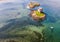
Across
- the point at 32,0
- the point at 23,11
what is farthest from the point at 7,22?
the point at 32,0

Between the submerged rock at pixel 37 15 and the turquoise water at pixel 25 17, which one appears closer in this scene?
the turquoise water at pixel 25 17

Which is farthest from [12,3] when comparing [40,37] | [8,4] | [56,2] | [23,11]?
[40,37]

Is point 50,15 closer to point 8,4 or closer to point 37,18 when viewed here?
point 37,18

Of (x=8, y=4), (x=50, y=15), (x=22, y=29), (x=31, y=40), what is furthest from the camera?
(x=8, y=4)

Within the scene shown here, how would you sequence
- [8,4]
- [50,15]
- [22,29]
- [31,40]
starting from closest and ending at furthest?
[31,40], [22,29], [50,15], [8,4]

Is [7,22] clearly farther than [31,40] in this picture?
Yes

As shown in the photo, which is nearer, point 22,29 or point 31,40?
point 31,40

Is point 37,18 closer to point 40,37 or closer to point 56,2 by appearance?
point 40,37

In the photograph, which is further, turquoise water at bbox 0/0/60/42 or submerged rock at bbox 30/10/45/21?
A: submerged rock at bbox 30/10/45/21

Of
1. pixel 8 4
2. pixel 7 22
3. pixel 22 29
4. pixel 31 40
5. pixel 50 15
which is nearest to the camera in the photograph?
pixel 31 40
